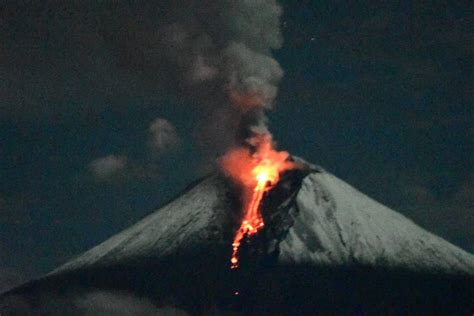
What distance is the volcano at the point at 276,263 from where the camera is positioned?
4870 inches

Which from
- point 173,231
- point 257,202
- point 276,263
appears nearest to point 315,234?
point 257,202

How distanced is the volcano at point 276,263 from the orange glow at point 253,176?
3.03 ft

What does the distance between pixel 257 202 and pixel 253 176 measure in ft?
11.5

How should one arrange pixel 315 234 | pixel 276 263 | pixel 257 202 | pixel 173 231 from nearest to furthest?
pixel 276 263, pixel 257 202, pixel 315 234, pixel 173 231

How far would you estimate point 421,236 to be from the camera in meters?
151

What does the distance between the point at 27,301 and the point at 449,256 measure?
5800 cm

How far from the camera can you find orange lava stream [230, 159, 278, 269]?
430ft

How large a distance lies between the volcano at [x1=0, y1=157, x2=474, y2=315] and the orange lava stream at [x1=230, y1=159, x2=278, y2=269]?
791 mm

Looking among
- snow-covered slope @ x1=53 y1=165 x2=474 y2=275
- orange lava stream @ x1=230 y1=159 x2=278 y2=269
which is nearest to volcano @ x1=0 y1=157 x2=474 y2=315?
snow-covered slope @ x1=53 y1=165 x2=474 y2=275

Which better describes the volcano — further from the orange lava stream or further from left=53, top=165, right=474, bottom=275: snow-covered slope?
the orange lava stream

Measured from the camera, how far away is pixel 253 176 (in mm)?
134000

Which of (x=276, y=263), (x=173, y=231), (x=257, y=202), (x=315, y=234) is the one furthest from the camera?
(x=173, y=231)

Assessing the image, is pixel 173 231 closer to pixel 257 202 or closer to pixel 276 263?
pixel 257 202

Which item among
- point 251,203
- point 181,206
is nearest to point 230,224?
point 251,203
